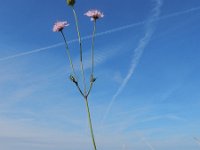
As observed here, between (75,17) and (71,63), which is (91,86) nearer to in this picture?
(71,63)

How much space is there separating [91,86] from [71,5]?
2.68 metres

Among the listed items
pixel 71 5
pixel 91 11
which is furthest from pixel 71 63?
pixel 91 11

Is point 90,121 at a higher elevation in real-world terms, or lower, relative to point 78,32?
lower

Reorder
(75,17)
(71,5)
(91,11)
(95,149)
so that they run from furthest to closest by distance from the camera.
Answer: (91,11), (71,5), (75,17), (95,149)

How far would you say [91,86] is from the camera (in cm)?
955

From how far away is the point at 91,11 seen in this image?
464 inches

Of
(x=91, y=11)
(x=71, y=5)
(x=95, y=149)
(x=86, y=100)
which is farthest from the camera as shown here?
(x=91, y=11)

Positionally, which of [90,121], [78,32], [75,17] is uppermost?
[75,17]

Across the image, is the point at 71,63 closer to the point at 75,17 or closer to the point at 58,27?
the point at 75,17

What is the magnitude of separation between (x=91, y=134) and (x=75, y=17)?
3.20m

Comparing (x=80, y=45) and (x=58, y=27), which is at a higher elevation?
(x=58, y=27)

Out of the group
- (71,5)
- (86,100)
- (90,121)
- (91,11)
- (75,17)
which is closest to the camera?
(90,121)

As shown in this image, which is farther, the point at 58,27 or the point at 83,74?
the point at 58,27

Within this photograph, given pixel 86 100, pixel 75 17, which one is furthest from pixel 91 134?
pixel 75 17
